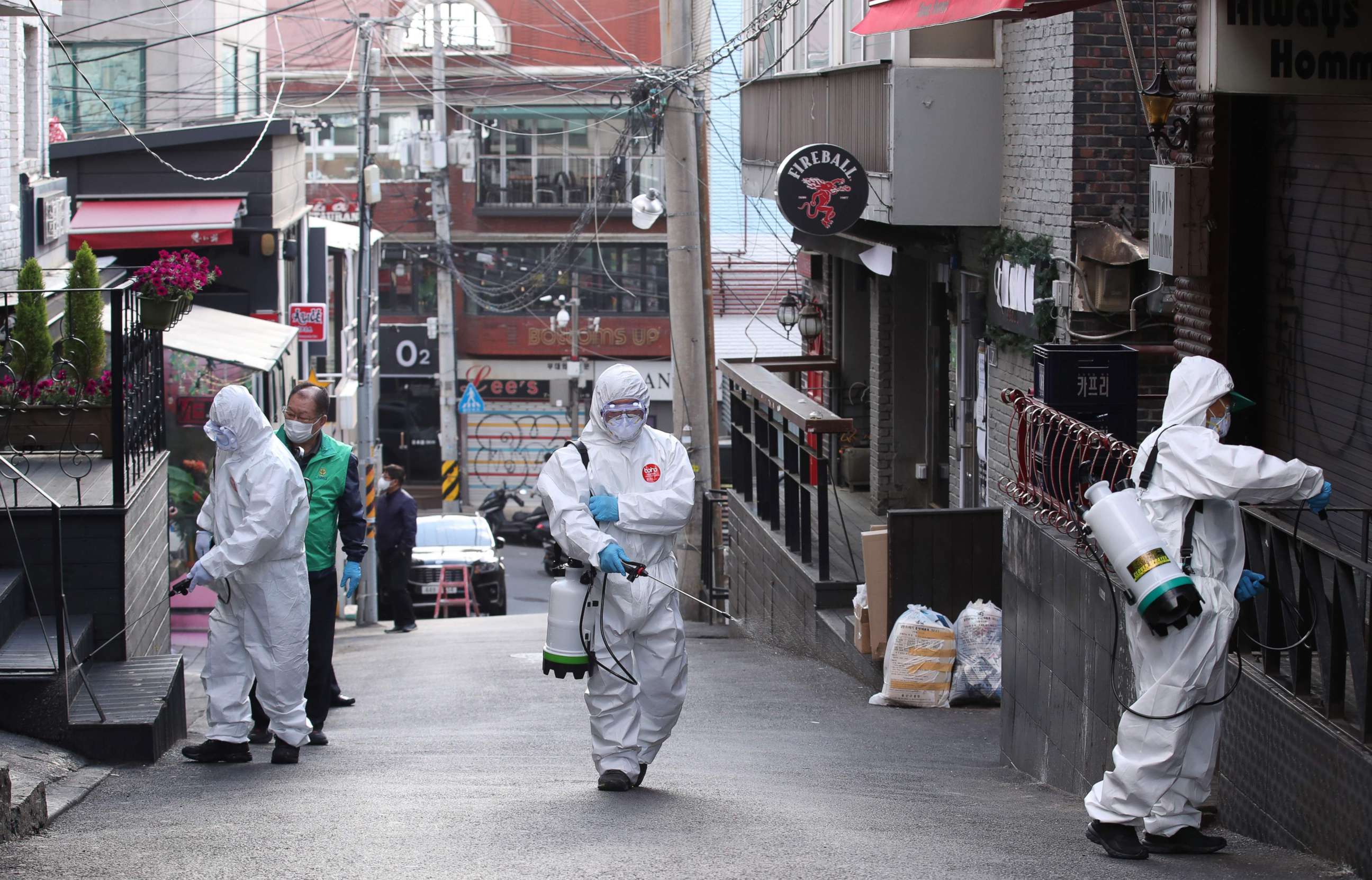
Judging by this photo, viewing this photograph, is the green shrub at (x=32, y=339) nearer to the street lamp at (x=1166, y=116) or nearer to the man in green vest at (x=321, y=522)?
the man in green vest at (x=321, y=522)

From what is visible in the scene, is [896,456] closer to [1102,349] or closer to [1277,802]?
[1102,349]

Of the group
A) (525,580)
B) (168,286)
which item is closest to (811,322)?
(168,286)

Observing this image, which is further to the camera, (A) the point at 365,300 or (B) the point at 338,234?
(B) the point at 338,234

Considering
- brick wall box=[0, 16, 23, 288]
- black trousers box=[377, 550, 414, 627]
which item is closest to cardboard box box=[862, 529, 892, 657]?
black trousers box=[377, 550, 414, 627]

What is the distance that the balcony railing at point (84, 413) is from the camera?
8.15 meters

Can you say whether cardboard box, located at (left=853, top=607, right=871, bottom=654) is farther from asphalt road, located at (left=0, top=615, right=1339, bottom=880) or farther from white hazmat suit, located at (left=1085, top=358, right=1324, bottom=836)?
white hazmat suit, located at (left=1085, top=358, right=1324, bottom=836)

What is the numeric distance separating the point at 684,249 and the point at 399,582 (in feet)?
15.0

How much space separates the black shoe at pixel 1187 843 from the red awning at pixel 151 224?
1574 centimetres

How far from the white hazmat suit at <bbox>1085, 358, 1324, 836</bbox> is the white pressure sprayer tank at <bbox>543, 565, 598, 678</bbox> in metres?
2.13

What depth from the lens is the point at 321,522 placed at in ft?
26.2

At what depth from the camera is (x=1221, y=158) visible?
319 inches

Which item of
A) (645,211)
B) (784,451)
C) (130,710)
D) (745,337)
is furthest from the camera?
(745,337)

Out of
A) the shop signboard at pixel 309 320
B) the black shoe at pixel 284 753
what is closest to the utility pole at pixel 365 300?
the shop signboard at pixel 309 320

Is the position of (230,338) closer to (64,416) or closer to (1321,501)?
(64,416)
